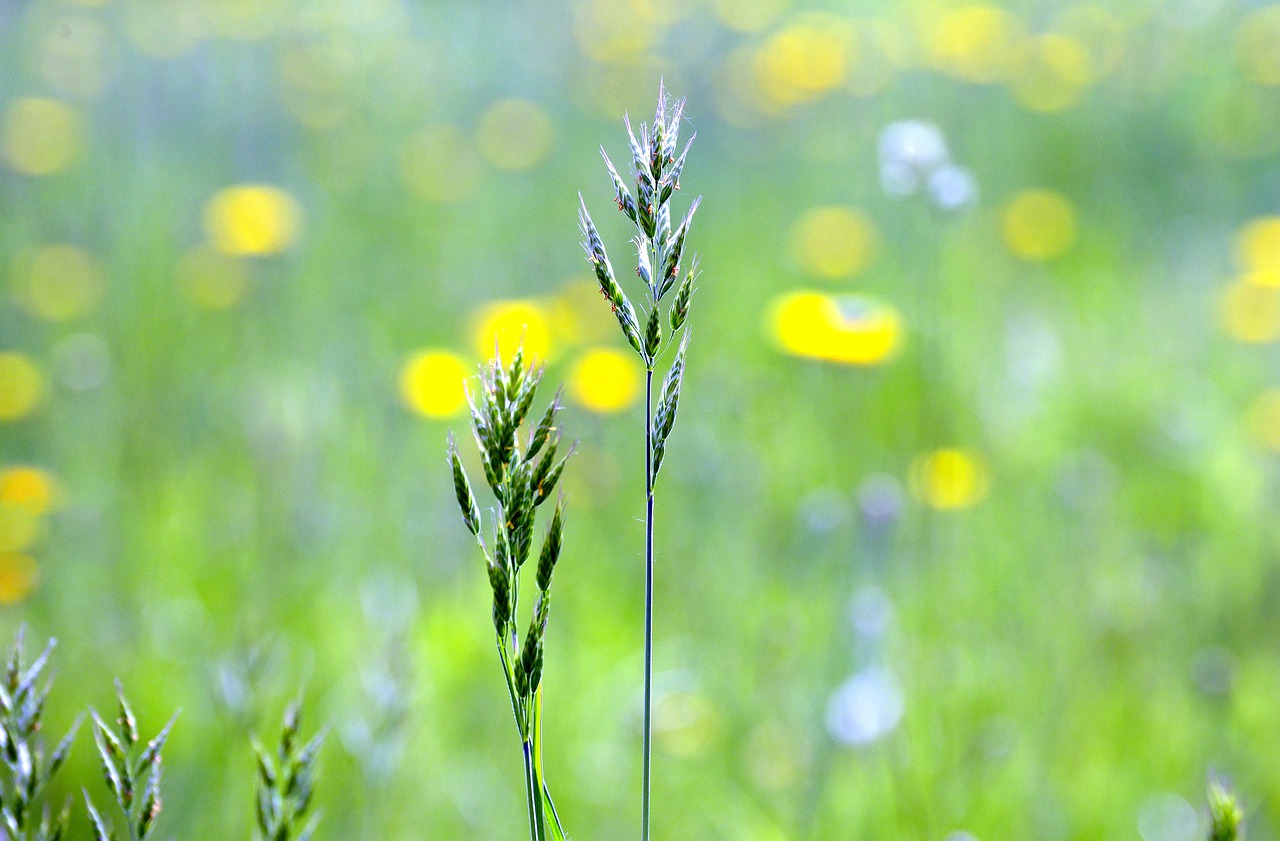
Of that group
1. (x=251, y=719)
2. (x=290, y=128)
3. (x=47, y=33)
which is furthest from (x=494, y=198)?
(x=251, y=719)

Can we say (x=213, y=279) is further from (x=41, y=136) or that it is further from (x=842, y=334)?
(x=842, y=334)

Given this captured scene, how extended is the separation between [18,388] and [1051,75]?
14.0 ft

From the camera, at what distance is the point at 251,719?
1215 mm

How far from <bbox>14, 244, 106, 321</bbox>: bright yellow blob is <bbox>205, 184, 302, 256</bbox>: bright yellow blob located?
39 centimetres

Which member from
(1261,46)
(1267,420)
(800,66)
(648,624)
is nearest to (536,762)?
(648,624)

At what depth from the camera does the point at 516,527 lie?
70 cm

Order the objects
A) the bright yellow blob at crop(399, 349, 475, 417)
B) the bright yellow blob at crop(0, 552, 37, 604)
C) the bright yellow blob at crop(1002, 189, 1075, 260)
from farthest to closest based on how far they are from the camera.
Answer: the bright yellow blob at crop(1002, 189, 1075, 260), the bright yellow blob at crop(399, 349, 475, 417), the bright yellow blob at crop(0, 552, 37, 604)

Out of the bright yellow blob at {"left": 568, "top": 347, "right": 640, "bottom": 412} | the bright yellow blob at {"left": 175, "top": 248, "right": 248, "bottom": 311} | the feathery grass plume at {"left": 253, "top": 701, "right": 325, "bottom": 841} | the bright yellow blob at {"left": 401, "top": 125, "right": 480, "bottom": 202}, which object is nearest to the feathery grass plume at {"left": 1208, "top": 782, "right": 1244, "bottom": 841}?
the feathery grass plume at {"left": 253, "top": 701, "right": 325, "bottom": 841}

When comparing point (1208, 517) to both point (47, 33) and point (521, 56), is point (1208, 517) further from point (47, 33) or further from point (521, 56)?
point (47, 33)

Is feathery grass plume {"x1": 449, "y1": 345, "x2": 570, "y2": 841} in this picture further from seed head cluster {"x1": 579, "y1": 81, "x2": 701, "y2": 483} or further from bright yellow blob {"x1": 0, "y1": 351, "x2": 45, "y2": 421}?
bright yellow blob {"x1": 0, "y1": 351, "x2": 45, "y2": 421}

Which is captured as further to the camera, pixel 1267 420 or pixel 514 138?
pixel 514 138

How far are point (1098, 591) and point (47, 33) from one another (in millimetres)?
5221

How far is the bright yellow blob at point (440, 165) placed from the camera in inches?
170

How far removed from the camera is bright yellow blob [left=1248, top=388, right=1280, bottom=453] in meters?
2.76
